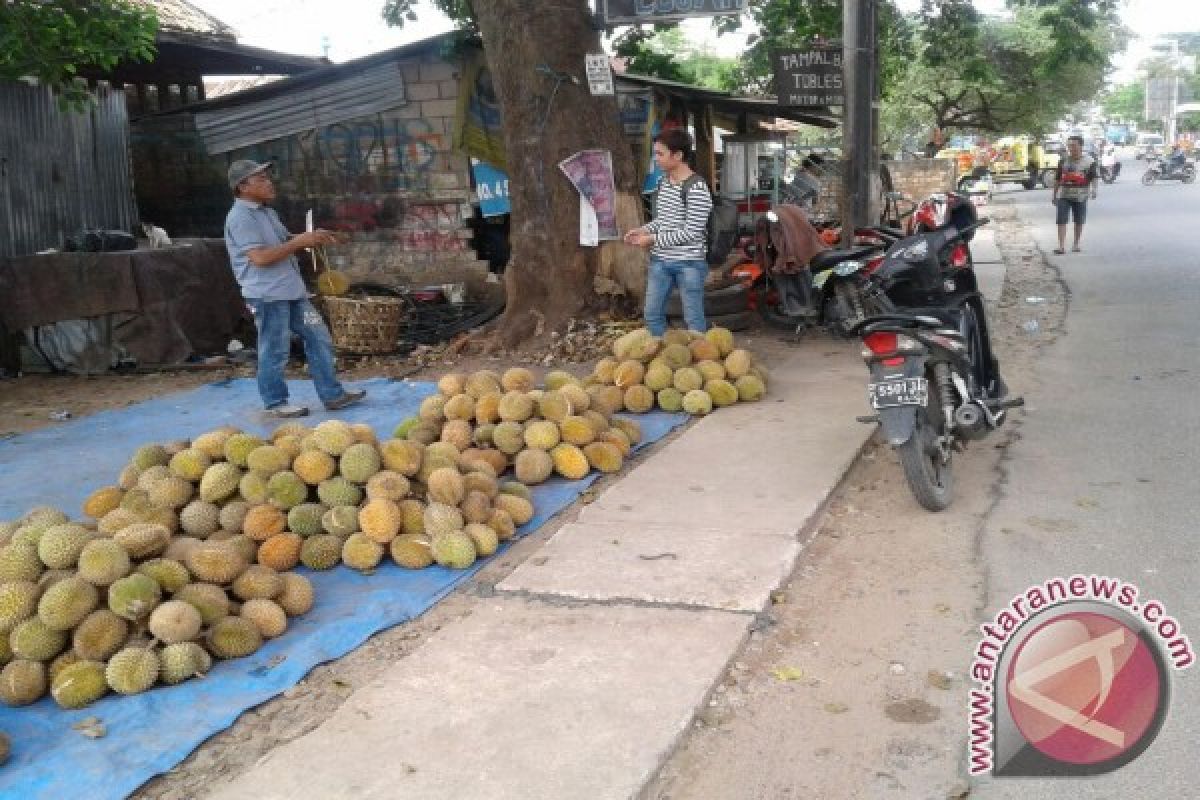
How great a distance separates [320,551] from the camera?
14.2 ft

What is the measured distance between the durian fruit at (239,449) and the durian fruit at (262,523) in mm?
278

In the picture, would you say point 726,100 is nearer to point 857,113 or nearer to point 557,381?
point 857,113

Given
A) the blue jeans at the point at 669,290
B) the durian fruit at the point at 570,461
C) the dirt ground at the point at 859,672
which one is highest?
the blue jeans at the point at 669,290

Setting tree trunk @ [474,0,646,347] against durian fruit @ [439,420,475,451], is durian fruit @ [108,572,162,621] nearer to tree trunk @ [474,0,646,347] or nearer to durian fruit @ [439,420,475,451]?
durian fruit @ [439,420,475,451]

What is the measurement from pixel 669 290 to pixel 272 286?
2.72 metres

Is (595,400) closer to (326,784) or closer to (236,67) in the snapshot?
(326,784)

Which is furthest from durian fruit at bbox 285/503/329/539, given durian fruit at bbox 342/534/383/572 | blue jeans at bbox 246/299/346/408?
blue jeans at bbox 246/299/346/408

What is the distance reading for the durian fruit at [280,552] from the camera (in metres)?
4.23

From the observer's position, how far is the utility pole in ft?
32.3

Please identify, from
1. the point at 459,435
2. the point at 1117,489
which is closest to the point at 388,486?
the point at 459,435

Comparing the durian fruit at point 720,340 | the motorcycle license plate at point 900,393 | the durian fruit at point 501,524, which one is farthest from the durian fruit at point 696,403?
the durian fruit at point 501,524

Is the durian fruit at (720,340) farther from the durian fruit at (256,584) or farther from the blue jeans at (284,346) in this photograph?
the durian fruit at (256,584)

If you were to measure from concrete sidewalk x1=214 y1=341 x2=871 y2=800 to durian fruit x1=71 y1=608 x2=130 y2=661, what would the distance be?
2.52ft

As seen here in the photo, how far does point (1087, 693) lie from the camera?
8.51 ft
